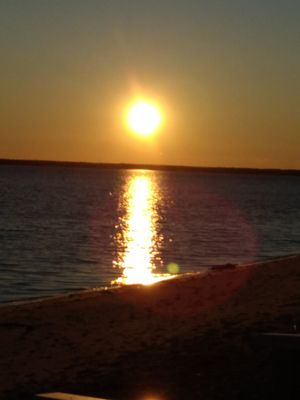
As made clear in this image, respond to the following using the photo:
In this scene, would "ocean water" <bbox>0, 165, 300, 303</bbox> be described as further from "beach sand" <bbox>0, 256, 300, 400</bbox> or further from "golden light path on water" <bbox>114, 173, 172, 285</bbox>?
"beach sand" <bbox>0, 256, 300, 400</bbox>

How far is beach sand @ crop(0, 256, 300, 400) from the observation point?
848 centimetres

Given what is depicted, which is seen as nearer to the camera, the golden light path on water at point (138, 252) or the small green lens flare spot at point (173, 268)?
the golden light path on water at point (138, 252)

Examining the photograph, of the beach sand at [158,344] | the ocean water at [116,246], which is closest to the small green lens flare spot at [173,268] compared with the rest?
the ocean water at [116,246]

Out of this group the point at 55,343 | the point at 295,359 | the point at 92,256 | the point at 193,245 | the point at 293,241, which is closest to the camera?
the point at 295,359

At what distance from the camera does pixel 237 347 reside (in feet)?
34.1

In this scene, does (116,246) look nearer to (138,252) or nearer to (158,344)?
(138,252)

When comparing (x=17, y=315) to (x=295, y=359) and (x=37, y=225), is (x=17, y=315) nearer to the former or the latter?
(x=295, y=359)

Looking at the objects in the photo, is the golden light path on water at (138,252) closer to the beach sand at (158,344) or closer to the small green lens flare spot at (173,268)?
the small green lens flare spot at (173,268)

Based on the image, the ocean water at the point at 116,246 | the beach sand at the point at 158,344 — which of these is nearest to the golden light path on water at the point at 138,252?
the ocean water at the point at 116,246

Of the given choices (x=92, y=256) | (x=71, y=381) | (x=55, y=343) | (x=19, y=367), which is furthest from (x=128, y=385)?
(x=92, y=256)

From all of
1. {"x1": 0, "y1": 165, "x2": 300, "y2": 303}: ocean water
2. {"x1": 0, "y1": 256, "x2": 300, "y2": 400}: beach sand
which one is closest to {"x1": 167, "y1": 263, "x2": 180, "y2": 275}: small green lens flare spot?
{"x1": 0, "y1": 165, "x2": 300, "y2": 303}: ocean water

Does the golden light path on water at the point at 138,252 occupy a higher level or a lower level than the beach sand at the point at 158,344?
higher

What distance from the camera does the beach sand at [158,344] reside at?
8484mm

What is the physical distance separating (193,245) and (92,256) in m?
7.37
